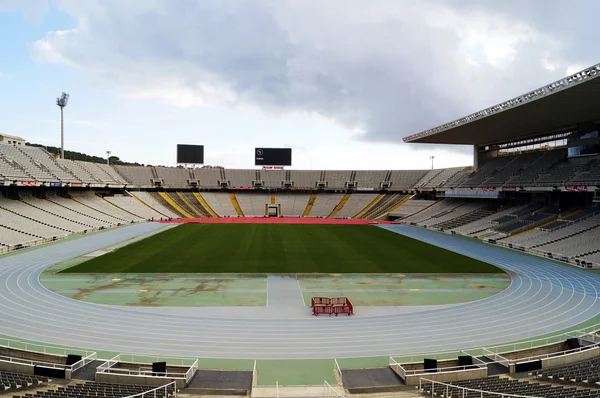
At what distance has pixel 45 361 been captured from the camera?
12164mm

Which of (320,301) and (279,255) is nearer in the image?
(320,301)

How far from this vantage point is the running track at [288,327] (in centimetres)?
1409

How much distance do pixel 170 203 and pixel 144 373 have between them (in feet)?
207

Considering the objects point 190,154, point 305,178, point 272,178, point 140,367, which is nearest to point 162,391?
point 140,367

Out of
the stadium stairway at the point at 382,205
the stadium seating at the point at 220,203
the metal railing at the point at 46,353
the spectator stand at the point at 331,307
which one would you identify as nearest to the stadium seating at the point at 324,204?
the stadium stairway at the point at 382,205

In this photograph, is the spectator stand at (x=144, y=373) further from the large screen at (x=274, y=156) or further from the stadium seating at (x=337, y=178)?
the stadium seating at (x=337, y=178)

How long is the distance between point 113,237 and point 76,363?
3357 cm

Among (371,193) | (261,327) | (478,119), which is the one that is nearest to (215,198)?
(371,193)

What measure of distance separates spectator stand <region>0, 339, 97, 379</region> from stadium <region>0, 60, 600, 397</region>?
0.05 m

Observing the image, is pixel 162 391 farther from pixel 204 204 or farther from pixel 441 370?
pixel 204 204

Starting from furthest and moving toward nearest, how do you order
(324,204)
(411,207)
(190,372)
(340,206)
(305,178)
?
(305,178)
(324,204)
(340,206)
(411,207)
(190,372)

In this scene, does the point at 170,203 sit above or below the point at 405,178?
below

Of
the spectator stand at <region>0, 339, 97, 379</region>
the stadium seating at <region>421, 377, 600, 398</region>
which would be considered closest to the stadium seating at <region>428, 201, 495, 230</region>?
the stadium seating at <region>421, 377, 600, 398</region>

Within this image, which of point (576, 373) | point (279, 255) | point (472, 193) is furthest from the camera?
point (472, 193)
